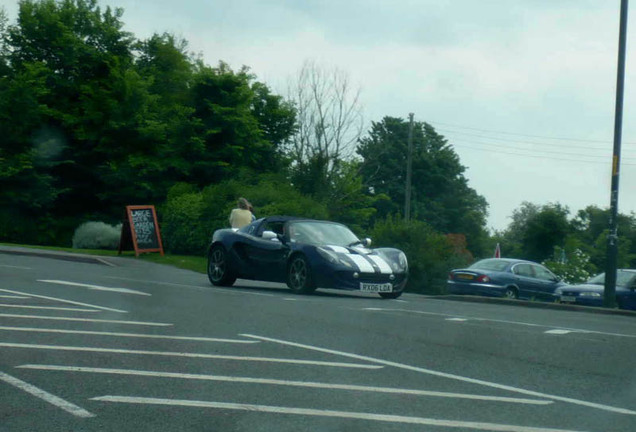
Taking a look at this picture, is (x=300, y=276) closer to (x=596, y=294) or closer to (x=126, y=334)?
(x=126, y=334)

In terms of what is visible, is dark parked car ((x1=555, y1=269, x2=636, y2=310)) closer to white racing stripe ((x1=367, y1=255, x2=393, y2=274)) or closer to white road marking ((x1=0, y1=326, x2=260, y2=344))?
white racing stripe ((x1=367, y1=255, x2=393, y2=274))

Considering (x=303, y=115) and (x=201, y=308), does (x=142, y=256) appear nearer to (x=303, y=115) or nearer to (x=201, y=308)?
(x=201, y=308)

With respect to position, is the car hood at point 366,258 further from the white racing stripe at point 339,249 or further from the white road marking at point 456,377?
the white road marking at point 456,377

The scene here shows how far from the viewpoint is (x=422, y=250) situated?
27.5 meters

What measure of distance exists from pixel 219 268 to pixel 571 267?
21740 millimetres

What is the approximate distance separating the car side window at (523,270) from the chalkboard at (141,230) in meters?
10.1

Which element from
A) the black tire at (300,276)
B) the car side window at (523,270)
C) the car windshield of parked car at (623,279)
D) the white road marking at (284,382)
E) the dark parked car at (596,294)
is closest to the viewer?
the white road marking at (284,382)

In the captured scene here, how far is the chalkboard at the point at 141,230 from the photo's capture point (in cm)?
2483

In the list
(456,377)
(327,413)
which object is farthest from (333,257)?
(327,413)

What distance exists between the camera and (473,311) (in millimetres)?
12930

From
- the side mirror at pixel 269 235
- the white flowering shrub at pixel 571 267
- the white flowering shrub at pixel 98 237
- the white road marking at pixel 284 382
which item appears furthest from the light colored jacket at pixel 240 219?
the white flowering shrub at pixel 571 267

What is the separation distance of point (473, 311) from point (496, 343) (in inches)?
171

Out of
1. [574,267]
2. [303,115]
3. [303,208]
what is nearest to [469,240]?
[303,115]

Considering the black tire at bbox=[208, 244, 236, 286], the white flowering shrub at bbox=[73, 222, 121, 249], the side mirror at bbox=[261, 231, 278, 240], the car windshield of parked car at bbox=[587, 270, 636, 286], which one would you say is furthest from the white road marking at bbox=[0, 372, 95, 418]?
Result: the white flowering shrub at bbox=[73, 222, 121, 249]
